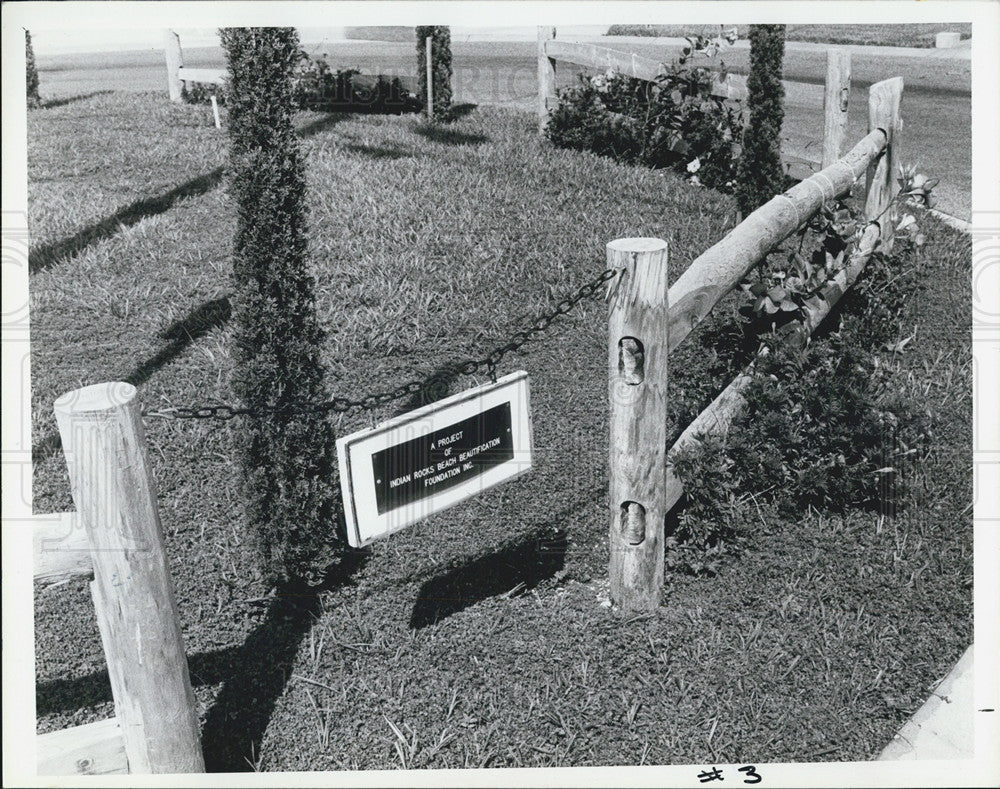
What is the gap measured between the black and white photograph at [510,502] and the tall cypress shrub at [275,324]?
0.01m

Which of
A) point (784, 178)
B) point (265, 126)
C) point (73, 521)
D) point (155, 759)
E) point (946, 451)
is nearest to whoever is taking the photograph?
point (73, 521)

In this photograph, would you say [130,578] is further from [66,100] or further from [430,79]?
[66,100]

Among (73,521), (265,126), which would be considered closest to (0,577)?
(73,521)

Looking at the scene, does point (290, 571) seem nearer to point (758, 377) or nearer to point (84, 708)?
point (84, 708)

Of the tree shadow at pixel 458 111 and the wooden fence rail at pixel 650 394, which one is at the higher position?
the tree shadow at pixel 458 111

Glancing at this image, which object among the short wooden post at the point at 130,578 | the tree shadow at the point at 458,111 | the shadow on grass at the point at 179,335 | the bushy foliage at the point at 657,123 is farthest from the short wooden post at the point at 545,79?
the short wooden post at the point at 130,578

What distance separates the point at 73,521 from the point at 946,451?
360 cm

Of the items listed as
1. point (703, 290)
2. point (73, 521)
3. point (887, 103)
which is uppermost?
point (887, 103)

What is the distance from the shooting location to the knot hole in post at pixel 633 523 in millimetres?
3193

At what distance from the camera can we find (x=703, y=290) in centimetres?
328

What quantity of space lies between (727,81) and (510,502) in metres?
5.24

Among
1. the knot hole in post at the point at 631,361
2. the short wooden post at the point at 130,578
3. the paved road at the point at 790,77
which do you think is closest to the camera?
the short wooden post at the point at 130,578

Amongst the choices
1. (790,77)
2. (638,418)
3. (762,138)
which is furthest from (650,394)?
(790,77)

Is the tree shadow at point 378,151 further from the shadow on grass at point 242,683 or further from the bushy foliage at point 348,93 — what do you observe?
the shadow on grass at point 242,683
